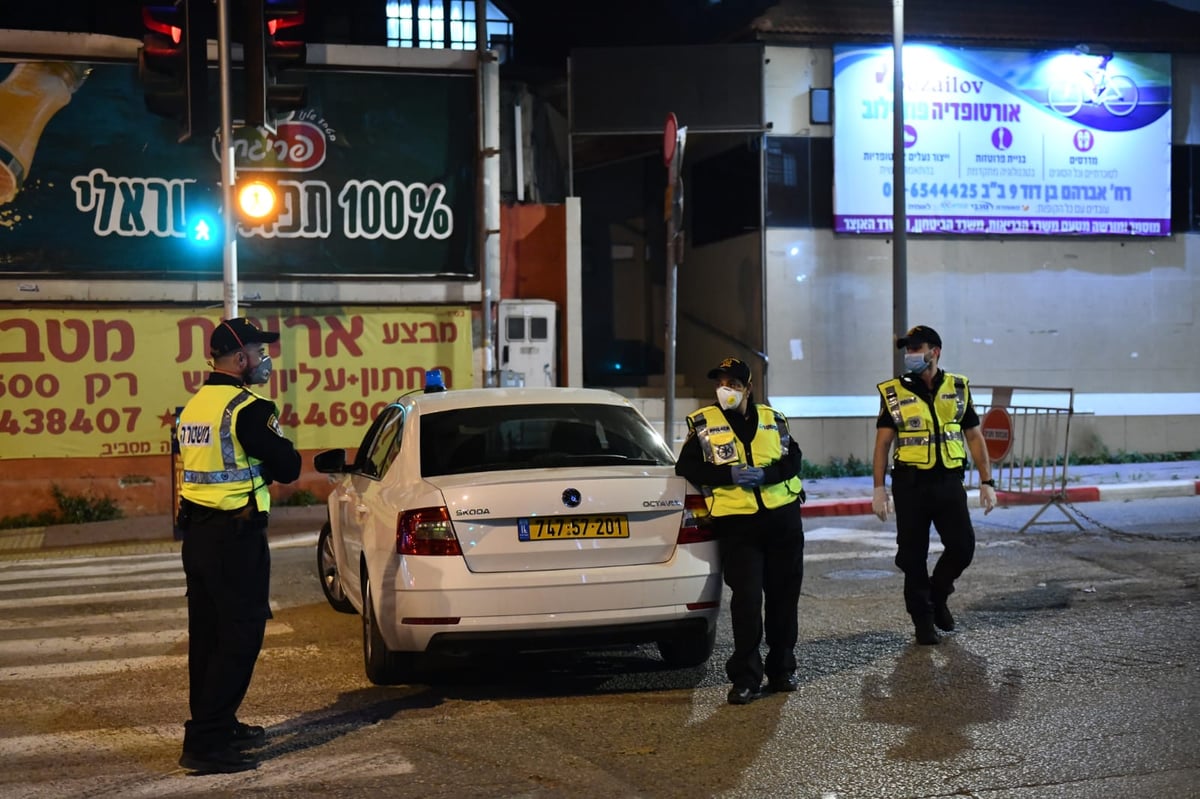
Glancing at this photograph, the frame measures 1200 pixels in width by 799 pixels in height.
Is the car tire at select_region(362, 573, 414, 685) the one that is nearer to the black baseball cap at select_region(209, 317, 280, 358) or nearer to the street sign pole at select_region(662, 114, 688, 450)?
the black baseball cap at select_region(209, 317, 280, 358)

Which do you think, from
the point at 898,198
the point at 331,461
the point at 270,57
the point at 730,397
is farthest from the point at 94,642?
the point at 898,198

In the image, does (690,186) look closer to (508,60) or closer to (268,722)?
(508,60)

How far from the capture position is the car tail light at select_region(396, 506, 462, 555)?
6.54 metres

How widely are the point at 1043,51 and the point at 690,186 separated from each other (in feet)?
18.5

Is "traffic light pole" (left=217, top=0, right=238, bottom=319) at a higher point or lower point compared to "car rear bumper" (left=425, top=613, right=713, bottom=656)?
higher

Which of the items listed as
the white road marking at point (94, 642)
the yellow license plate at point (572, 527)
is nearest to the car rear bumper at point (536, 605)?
the yellow license plate at point (572, 527)

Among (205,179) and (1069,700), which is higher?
(205,179)

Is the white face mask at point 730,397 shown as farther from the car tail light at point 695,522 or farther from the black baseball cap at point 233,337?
the black baseball cap at point 233,337

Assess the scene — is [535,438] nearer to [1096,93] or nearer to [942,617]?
[942,617]

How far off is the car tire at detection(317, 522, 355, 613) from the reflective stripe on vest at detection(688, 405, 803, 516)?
3.19 metres

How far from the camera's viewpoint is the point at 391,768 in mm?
5664

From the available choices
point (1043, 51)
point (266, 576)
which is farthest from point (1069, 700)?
point (1043, 51)

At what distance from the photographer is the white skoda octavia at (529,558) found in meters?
6.50

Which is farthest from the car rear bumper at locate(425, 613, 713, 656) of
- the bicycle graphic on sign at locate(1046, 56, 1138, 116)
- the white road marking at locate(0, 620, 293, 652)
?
the bicycle graphic on sign at locate(1046, 56, 1138, 116)
